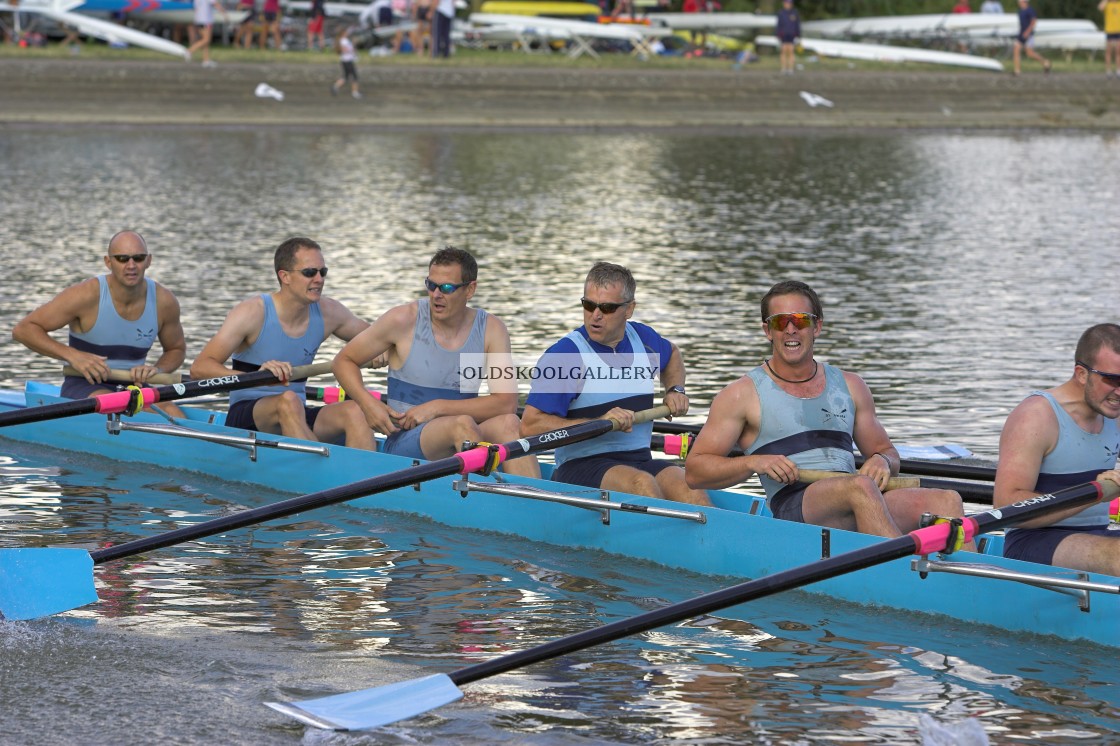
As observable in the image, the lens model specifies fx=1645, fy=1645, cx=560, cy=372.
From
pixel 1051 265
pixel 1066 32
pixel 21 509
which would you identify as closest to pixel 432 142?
pixel 1051 265

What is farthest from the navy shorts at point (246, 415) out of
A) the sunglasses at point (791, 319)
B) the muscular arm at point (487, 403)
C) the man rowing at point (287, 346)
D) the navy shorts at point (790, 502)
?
the sunglasses at point (791, 319)

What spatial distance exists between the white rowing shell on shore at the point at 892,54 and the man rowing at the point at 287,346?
2741cm

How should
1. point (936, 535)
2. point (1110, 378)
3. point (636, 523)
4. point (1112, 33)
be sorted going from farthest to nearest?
point (1112, 33)
point (636, 523)
point (1110, 378)
point (936, 535)

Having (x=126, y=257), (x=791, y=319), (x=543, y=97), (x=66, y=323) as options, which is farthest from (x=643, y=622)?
(x=543, y=97)

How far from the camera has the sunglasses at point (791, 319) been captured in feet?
24.1

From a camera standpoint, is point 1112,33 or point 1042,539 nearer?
point 1042,539

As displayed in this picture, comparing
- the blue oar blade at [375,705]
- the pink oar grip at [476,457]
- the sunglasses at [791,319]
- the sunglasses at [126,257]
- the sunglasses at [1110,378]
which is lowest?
the blue oar blade at [375,705]

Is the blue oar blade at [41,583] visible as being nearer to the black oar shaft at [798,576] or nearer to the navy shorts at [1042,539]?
the black oar shaft at [798,576]

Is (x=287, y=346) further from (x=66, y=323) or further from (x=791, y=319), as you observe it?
(x=791, y=319)

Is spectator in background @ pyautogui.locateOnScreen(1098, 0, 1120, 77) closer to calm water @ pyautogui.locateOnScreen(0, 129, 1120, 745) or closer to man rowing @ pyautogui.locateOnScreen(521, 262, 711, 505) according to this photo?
calm water @ pyautogui.locateOnScreen(0, 129, 1120, 745)

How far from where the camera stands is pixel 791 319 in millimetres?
7348

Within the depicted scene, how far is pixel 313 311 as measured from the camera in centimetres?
1011

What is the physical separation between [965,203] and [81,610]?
17.8 m

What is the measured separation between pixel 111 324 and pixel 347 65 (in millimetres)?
21320
